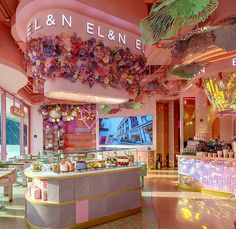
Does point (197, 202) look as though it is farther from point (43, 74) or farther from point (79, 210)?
point (43, 74)

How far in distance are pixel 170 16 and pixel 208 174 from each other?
7332 millimetres

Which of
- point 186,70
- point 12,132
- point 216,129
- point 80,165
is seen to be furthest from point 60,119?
point 186,70

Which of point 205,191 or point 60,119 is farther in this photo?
point 60,119

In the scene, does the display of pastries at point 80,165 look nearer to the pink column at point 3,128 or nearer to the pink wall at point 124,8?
the pink wall at point 124,8

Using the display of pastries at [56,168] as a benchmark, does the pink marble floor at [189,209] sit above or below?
below

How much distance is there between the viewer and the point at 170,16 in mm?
2178

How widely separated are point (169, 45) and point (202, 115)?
30.8 ft

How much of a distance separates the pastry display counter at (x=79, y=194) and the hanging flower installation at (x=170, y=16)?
11.6ft

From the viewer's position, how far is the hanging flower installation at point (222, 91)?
8594 millimetres

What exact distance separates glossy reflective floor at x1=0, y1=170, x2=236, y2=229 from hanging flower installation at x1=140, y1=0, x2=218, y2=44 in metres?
4.24

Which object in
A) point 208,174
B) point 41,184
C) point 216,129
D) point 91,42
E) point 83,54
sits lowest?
point 208,174

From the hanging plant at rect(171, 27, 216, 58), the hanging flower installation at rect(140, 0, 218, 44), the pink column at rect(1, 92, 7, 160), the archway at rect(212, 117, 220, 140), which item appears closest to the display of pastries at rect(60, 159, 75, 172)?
the hanging plant at rect(171, 27, 216, 58)

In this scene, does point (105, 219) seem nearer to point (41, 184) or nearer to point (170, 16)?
point (41, 184)

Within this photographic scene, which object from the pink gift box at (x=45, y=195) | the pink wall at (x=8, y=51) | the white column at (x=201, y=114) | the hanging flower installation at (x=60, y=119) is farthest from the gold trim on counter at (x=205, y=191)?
the hanging flower installation at (x=60, y=119)
